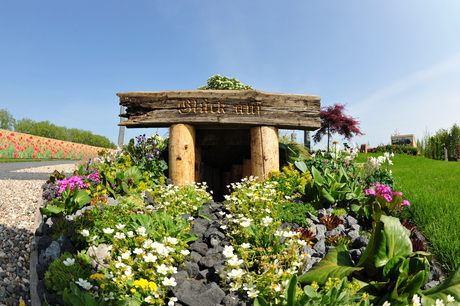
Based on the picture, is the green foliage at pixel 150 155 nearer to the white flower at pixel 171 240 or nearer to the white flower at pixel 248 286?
the white flower at pixel 171 240

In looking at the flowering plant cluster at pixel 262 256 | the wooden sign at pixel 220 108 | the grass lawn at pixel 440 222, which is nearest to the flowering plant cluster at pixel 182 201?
the flowering plant cluster at pixel 262 256

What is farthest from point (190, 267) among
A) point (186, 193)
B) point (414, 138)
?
point (414, 138)

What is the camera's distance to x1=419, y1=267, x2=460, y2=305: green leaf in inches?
94.0

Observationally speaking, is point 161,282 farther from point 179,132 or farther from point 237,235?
point 179,132

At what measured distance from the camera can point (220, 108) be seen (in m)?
5.88

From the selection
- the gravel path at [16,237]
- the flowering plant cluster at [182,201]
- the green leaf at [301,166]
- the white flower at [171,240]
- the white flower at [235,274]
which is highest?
the green leaf at [301,166]

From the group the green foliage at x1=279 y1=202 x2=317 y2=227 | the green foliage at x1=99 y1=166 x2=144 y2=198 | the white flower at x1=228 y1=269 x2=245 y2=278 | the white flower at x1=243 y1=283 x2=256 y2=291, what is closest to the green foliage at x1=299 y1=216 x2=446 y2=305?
the white flower at x1=243 y1=283 x2=256 y2=291

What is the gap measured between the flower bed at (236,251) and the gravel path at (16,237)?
58 centimetres

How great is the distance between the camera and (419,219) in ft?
13.4

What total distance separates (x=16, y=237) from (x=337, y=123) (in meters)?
12.9

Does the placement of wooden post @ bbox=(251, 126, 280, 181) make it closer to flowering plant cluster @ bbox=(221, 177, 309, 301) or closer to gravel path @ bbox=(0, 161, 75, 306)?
flowering plant cluster @ bbox=(221, 177, 309, 301)

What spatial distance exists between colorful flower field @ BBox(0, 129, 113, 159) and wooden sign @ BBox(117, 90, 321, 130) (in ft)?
48.9

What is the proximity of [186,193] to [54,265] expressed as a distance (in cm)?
216

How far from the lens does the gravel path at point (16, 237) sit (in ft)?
11.7
